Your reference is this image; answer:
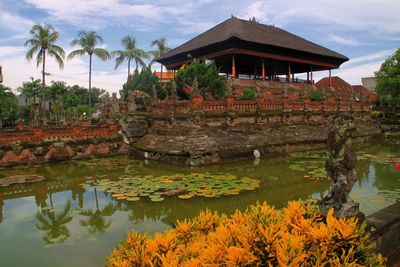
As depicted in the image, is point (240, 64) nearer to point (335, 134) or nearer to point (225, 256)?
point (335, 134)

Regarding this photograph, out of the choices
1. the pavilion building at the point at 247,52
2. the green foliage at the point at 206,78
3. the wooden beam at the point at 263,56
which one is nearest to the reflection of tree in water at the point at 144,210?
the green foliage at the point at 206,78

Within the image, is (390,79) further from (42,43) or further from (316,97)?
(42,43)

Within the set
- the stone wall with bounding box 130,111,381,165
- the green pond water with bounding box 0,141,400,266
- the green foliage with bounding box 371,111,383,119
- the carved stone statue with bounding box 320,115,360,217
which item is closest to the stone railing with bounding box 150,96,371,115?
the stone wall with bounding box 130,111,381,165

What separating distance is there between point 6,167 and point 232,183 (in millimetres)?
8945

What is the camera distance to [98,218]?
270 inches

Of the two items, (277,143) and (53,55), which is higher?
(53,55)

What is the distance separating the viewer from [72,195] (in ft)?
28.5

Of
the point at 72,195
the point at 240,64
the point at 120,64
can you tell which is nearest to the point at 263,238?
the point at 72,195

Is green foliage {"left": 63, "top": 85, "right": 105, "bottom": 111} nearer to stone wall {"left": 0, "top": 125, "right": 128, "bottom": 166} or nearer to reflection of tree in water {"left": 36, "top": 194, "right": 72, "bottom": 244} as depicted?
stone wall {"left": 0, "top": 125, "right": 128, "bottom": 166}

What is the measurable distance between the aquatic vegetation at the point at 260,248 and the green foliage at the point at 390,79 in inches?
1027

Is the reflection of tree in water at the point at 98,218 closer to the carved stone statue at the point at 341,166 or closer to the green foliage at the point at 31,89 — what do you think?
the carved stone statue at the point at 341,166

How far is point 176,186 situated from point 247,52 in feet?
47.2

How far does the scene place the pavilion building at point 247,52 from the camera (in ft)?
68.2

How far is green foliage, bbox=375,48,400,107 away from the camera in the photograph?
966 inches
